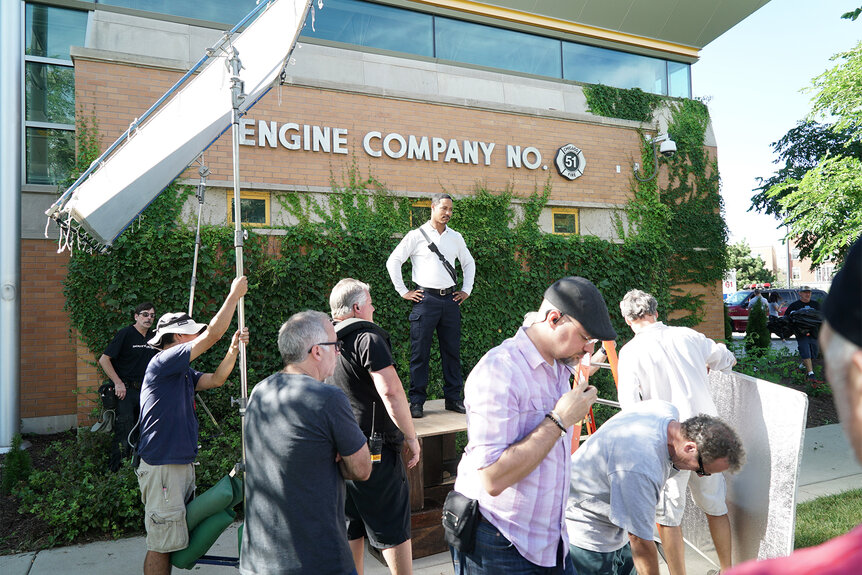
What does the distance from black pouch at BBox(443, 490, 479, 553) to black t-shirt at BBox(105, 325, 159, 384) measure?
5.07 meters

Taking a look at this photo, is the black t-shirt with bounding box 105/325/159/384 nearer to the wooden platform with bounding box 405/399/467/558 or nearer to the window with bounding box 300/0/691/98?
the wooden platform with bounding box 405/399/467/558

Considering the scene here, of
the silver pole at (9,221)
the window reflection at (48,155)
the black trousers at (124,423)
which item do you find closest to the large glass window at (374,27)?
the window reflection at (48,155)

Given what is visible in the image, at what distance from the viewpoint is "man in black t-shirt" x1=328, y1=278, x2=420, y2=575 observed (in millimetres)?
3576

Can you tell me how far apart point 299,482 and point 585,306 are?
1.46m

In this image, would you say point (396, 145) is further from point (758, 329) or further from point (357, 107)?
point (758, 329)

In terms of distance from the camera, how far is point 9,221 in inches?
280

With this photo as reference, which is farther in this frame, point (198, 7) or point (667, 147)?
point (667, 147)

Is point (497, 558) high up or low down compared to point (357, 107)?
down

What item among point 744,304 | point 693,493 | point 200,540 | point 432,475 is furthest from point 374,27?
point 744,304

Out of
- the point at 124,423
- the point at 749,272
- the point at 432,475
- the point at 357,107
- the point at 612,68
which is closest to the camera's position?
the point at 432,475

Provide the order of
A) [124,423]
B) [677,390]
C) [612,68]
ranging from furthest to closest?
[612,68]
[124,423]
[677,390]

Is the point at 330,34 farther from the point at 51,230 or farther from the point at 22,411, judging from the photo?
the point at 22,411

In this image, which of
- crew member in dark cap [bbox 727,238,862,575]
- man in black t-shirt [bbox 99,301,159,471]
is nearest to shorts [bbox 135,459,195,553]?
man in black t-shirt [bbox 99,301,159,471]

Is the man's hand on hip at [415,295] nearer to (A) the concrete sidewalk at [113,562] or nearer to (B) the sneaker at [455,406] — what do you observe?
(B) the sneaker at [455,406]
